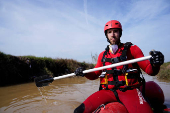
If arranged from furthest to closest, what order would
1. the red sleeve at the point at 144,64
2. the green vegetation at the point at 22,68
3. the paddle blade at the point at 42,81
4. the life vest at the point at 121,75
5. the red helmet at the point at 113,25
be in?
the green vegetation at the point at 22,68 < the paddle blade at the point at 42,81 < the red helmet at the point at 113,25 < the life vest at the point at 121,75 < the red sleeve at the point at 144,64

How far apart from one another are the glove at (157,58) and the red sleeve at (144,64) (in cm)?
14

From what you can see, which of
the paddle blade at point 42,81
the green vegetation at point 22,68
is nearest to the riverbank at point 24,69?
the green vegetation at point 22,68

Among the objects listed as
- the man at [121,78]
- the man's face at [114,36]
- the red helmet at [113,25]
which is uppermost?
the red helmet at [113,25]

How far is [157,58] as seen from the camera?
188 centimetres

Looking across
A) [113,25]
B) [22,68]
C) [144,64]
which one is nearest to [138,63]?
[144,64]

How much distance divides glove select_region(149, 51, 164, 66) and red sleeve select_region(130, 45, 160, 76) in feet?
0.46

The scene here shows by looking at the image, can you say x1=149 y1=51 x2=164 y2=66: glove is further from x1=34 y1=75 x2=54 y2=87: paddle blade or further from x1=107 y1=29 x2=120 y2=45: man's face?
x1=34 y1=75 x2=54 y2=87: paddle blade

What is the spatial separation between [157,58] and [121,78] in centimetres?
75

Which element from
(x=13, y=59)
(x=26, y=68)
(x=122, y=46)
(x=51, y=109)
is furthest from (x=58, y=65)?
(x=122, y=46)

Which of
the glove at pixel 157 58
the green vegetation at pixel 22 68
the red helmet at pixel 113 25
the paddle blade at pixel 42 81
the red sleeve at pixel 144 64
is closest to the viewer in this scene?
the glove at pixel 157 58

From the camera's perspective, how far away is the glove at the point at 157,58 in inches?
73.3

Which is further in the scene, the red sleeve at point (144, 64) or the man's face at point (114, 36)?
the man's face at point (114, 36)

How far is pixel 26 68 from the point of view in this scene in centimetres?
828

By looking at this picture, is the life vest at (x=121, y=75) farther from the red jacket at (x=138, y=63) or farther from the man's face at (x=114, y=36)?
the man's face at (x=114, y=36)
